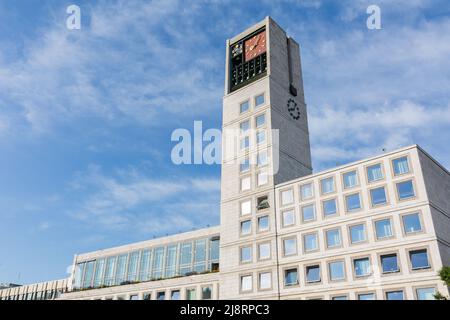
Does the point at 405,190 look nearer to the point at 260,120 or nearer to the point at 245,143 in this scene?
the point at 260,120

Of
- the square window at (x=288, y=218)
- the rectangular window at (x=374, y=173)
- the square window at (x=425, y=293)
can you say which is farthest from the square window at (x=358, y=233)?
the square window at (x=288, y=218)

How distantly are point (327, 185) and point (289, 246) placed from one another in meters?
9.84

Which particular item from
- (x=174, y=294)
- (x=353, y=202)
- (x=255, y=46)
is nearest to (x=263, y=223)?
(x=353, y=202)

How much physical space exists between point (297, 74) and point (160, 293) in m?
47.0

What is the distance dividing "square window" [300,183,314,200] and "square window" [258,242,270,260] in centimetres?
843

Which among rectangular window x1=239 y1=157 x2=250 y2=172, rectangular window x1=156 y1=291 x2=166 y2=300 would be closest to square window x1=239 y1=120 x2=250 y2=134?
rectangular window x1=239 y1=157 x2=250 y2=172

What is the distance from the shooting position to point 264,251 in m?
59.6

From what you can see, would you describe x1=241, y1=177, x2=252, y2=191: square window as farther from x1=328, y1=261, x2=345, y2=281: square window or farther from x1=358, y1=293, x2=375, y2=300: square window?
x1=358, y1=293, x2=375, y2=300: square window

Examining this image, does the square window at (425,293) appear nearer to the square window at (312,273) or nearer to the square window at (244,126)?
the square window at (312,273)

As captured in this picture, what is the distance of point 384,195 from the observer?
5200 centimetres

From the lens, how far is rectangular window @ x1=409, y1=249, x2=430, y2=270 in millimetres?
46375

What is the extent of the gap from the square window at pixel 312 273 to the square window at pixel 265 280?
17.7 ft

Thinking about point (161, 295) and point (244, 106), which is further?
point (244, 106)
